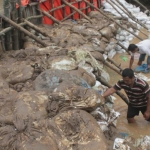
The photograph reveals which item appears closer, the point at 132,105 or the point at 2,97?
the point at 2,97

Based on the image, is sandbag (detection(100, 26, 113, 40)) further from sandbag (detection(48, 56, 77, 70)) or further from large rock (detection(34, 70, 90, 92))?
large rock (detection(34, 70, 90, 92))

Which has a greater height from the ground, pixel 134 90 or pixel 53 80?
pixel 53 80

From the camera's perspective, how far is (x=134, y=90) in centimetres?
373

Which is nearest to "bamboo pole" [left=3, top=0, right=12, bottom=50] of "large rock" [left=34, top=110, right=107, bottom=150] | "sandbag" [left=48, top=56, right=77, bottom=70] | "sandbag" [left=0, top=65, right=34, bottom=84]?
"sandbag" [left=0, top=65, right=34, bottom=84]

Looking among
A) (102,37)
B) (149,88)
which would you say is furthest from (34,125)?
(102,37)

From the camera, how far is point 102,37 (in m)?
7.17

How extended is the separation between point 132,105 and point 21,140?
207 centimetres

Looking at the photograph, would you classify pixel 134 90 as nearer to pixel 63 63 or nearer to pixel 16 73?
pixel 63 63

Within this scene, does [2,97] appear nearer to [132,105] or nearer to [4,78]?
[4,78]

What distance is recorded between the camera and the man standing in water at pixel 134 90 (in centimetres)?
346

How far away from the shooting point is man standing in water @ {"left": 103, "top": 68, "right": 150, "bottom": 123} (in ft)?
11.4

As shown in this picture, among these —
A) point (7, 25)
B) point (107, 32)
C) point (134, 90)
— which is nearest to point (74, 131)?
point (134, 90)

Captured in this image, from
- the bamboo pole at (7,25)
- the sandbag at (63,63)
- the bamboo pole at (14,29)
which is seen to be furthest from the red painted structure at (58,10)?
the sandbag at (63,63)

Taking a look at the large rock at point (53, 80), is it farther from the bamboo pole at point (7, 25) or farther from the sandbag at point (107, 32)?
the sandbag at point (107, 32)
